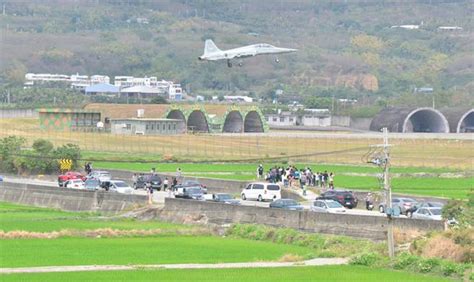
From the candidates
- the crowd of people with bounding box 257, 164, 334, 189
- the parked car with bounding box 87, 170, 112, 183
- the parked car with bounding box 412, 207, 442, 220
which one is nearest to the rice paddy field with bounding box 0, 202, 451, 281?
the parked car with bounding box 412, 207, 442, 220

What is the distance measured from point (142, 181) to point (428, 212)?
2335cm

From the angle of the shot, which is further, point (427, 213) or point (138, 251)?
point (427, 213)

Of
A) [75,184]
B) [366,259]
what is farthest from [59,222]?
[366,259]

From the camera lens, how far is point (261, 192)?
6806cm

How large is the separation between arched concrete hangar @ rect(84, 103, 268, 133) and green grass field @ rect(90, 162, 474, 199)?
38.7m

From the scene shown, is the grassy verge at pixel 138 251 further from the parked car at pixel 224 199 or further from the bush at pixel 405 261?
the parked car at pixel 224 199

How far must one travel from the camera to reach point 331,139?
12138cm

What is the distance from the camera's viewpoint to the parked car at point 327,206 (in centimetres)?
5734

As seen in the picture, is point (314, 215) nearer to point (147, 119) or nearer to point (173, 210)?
point (173, 210)

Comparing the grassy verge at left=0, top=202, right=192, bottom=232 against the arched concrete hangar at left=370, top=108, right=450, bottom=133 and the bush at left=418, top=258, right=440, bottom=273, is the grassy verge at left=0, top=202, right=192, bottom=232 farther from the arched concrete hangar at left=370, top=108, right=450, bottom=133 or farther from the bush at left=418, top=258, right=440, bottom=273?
the arched concrete hangar at left=370, top=108, right=450, bottom=133

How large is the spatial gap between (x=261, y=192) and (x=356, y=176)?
58.6ft

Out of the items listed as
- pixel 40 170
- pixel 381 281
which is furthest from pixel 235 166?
pixel 381 281

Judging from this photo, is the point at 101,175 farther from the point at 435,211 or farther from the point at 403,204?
the point at 435,211

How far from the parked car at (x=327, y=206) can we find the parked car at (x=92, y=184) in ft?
50.4
